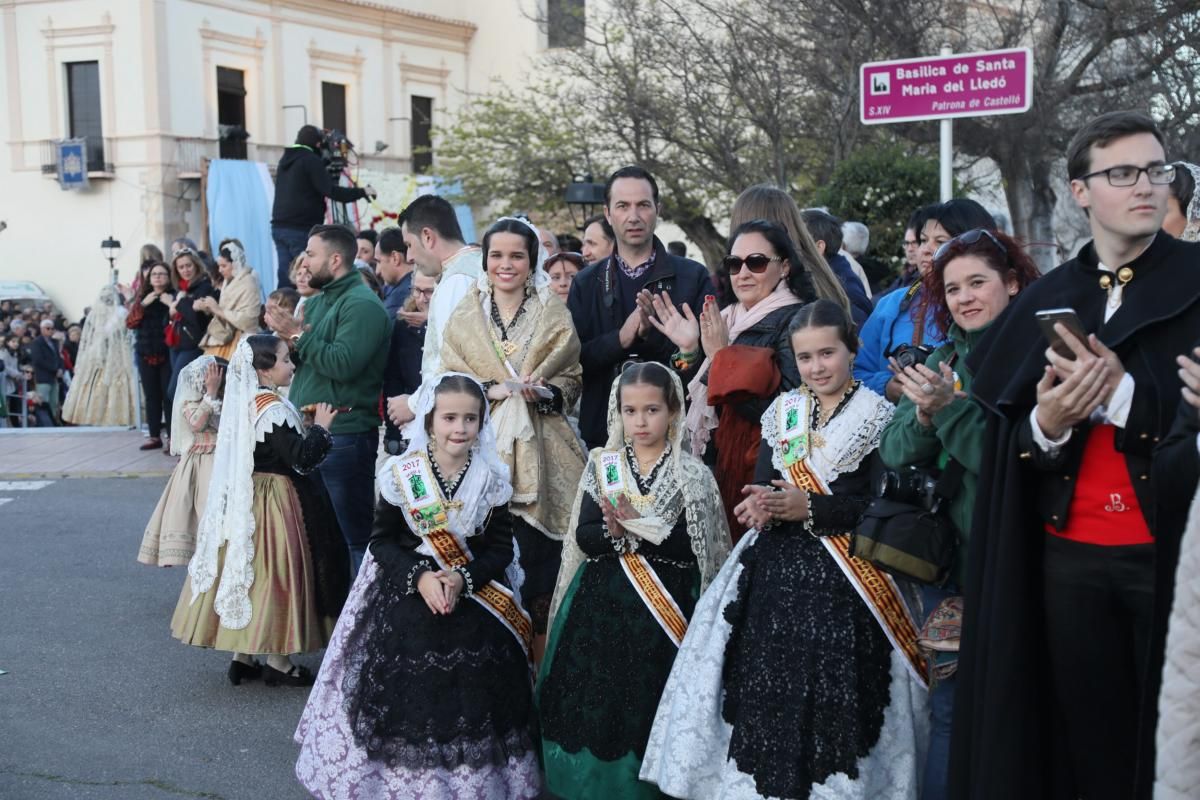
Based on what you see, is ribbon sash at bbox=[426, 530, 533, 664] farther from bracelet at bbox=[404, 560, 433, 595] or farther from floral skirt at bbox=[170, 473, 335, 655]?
floral skirt at bbox=[170, 473, 335, 655]

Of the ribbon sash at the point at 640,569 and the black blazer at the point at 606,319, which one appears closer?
the ribbon sash at the point at 640,569

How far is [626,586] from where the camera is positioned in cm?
466

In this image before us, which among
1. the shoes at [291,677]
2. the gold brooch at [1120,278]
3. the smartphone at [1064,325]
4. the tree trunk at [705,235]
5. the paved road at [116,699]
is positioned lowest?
the paved road at [116,699]

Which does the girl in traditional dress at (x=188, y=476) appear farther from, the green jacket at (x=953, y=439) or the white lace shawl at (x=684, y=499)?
the green jacket at (x=953, y=439)

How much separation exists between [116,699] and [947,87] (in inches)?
234

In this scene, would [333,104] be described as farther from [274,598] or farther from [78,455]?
[274,598]

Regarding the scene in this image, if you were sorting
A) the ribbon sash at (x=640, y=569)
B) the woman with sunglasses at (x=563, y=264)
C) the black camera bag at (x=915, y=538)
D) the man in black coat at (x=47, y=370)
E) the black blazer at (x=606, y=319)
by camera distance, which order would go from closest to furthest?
the black camera bag at (x=915, y=538), the ribbon sash at (x=640, y=569), the black blazer at (x=606, y=319), the woman with sunglasses at (x=563, y=264), the man in black coat at (x=47, y=370)

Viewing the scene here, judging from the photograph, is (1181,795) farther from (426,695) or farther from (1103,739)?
(426,695)

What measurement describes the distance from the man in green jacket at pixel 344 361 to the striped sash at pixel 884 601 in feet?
9.35

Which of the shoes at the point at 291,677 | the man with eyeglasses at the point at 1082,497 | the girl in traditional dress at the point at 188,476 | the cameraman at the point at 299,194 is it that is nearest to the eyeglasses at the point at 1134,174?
the man with eyeglasses at the point at 1082,497

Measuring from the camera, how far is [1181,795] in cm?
240

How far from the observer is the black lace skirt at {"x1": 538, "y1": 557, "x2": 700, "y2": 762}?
4504mm

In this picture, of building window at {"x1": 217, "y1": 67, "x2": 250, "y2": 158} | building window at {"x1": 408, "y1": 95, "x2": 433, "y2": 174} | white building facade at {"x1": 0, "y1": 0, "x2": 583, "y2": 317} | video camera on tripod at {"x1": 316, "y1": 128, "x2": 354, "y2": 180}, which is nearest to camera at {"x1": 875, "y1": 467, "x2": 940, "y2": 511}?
video camera on tripod at {"x1": 316, "y1": 128, "x2": 354, "y2": 180}

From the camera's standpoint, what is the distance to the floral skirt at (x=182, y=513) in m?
7.06
